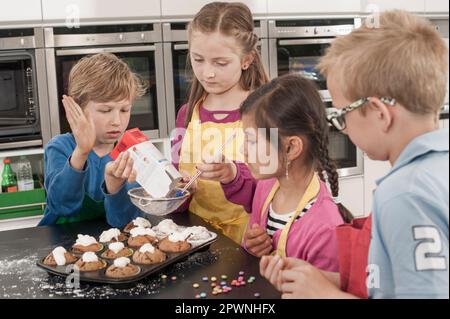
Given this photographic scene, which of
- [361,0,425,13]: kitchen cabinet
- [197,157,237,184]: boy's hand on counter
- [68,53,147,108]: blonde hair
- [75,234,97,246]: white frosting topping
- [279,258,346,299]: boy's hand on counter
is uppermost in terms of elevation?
[361,0,425,13]: kitchen cabinet

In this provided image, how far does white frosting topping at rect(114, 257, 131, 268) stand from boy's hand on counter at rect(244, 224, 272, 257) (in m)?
0.21

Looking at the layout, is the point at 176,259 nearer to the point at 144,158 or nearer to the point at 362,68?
the point at 144,158

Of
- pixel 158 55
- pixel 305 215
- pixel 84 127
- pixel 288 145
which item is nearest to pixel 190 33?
pixel 84 127

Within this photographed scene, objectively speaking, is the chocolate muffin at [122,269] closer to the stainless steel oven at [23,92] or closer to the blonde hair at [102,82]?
the blonde hair at [102,82]

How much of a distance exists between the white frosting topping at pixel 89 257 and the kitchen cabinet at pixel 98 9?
1343 mm

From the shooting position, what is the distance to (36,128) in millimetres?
2146

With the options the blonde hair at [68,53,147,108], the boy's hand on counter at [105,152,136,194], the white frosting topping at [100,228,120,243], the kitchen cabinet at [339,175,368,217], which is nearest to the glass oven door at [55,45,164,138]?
the blonde hair at [68,53,147,108]

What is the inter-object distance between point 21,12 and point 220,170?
1254mm

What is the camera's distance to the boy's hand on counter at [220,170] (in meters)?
1.13

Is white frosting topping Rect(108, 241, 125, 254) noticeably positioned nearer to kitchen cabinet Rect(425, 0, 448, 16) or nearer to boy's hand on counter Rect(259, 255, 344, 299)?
boy's hand on counter Rect(259, 255, 344, 299)

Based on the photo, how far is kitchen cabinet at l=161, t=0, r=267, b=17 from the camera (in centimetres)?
221

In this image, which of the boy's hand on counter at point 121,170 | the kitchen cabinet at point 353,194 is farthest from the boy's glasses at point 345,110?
the kitchen cabinet at point 353,194

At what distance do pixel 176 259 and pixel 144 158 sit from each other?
0.68 feet

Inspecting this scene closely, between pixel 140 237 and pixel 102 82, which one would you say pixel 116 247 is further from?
pixel 102 82
